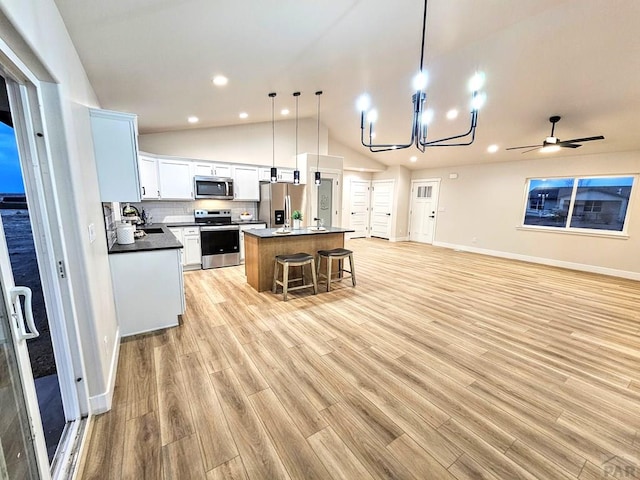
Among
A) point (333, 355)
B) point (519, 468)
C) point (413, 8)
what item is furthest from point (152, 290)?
point (413, 8)

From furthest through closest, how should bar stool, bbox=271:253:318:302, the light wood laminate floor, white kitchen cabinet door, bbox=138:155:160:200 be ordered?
white kitchen cabinet door, bbox=138:155:160:200
bar stool, bbox=271:253:318:302
the light wood laminate floor

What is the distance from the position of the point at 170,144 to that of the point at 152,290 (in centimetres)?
365

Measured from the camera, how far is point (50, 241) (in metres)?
1.41

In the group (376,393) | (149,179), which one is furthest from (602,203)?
(149,179)

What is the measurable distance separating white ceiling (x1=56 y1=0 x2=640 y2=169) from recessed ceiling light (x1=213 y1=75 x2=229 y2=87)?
8 centimetres

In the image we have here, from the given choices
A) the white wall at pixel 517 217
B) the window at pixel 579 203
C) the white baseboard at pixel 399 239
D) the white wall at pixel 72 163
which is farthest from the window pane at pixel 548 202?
the white wall at pixel 72 163

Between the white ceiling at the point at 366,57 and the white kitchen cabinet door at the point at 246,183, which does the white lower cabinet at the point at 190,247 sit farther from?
the white ceiling at the point at 366,57

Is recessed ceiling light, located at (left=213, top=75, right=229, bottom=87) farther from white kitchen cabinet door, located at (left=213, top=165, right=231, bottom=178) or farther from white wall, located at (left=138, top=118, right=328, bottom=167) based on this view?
white wall, located at (left=138, top=118, right=328, bottom=167)

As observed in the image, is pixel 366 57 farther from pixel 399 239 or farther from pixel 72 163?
pixel 399 239

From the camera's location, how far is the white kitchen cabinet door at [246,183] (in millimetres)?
5504

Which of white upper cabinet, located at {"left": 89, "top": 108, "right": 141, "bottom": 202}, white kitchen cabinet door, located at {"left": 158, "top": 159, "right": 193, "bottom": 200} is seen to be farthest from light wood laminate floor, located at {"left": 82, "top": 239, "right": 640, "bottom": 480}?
white kitchen cabinet door, located at {"left": 158, "top": 159, "right": 193, "bottom": 200}

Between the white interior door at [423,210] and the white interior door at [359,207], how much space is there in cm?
154

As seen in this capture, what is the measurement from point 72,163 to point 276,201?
162 inches

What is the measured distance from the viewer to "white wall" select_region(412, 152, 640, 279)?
520 cm
